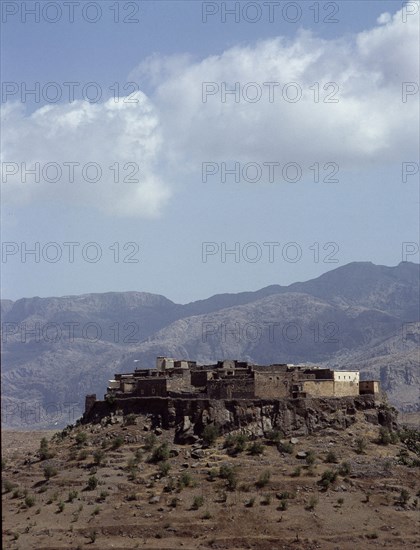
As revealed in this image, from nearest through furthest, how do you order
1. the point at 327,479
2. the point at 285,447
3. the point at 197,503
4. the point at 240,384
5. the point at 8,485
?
1. the point at 197,503
2. the point at 327,479
3. the point at 8,485
4. the point at 285,447
5. the point at 240,384

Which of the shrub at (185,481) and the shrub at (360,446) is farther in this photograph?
the shrub at (360,446)

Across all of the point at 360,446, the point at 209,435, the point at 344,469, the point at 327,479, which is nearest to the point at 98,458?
the point at 209,435

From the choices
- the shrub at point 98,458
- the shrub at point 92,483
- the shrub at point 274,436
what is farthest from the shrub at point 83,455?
the shrub at point 274,436

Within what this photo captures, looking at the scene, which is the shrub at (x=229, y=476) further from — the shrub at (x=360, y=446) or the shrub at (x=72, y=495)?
the shrub at (x=360, y=446)

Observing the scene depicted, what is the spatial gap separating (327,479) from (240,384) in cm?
1064

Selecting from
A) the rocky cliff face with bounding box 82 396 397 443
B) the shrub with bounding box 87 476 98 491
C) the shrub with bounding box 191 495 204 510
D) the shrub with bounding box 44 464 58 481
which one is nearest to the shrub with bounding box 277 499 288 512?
the shrub with bounding box 191 495 204 510

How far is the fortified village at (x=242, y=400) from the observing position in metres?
74.2

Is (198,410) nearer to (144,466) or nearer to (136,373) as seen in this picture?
(144,466)

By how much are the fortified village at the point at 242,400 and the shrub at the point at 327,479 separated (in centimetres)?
615

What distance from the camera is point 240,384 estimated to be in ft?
249

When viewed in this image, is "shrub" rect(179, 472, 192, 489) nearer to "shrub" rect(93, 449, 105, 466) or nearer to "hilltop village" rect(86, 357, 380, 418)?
"shrub" rect(93, 449, 105, 466)

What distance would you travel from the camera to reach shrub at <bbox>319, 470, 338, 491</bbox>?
6756cm

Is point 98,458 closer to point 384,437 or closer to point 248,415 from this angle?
point 248,415

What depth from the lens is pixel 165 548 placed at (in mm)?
61688
